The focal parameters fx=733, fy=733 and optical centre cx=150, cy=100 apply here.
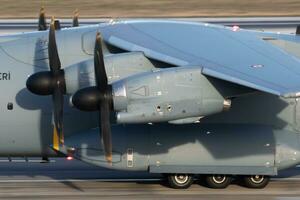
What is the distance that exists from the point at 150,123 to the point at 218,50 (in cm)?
198

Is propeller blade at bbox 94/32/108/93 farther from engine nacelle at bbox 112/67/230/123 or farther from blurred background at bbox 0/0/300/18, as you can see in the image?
blurred background at bbox 0/0/300/18

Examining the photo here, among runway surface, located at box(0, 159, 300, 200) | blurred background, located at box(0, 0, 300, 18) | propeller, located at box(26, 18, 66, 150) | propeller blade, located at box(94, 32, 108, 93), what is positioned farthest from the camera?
blurred background, located at box(0, 0, 300, 18)

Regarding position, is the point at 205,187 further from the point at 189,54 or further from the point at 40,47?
the point at 40,47

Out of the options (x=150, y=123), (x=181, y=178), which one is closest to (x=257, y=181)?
(x=181, y=178)

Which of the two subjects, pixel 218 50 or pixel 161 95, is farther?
pixel 218 50

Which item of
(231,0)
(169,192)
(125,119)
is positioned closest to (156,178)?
(169,192)

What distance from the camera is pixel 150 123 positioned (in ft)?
47.5

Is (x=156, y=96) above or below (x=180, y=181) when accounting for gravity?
above

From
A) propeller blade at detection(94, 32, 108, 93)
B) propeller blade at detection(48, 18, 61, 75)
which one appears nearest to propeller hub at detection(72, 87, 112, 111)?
propeller blade at detection(94, 32, 108, 93)

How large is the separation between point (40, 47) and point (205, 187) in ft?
15.0

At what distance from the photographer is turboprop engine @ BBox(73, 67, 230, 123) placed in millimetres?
13297

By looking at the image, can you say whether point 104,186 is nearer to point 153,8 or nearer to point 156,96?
point 156,96

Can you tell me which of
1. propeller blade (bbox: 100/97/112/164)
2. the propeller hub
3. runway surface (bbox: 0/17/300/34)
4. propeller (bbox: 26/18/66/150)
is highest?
runway surface (bbox: 0/17/300/34)

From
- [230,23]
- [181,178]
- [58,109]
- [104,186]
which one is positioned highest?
[230,23]
